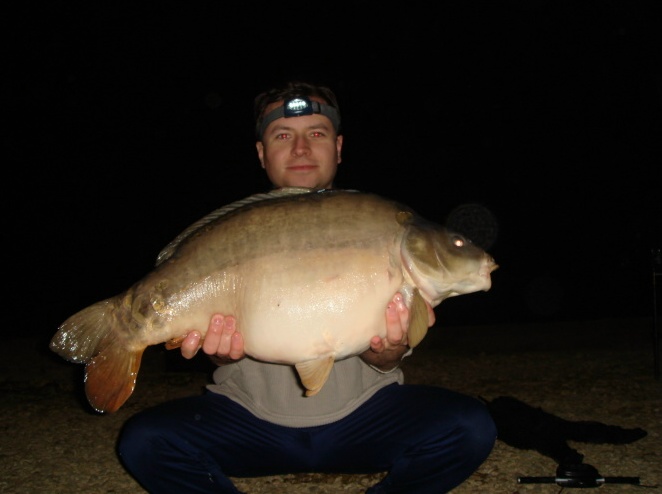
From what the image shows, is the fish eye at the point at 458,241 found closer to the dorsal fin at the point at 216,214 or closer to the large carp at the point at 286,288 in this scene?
the large carp at the point at 286,288

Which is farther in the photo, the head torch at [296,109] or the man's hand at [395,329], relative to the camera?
the head torch at [296,109]

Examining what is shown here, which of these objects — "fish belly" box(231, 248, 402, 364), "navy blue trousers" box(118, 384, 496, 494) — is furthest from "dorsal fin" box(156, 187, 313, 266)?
"navy blue trousers" box(118, 384, 496, 494)

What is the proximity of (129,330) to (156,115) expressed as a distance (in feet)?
119

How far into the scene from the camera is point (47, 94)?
29.9 metres

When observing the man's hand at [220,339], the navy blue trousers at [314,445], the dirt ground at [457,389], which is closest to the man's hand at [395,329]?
the navy blue trousers at [314,445]

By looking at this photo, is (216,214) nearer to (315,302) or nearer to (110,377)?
(315,302)

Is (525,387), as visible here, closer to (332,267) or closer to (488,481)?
(488,481)

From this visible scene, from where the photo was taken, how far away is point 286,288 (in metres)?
1.94

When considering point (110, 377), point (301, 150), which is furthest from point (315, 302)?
point (301, 150)

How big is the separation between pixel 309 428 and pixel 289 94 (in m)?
1.71

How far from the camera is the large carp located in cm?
194

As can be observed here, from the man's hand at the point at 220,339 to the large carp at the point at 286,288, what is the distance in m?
0.03

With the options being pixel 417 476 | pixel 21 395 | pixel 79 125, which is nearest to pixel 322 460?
pixel 417 476

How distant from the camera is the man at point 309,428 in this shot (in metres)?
2.15
